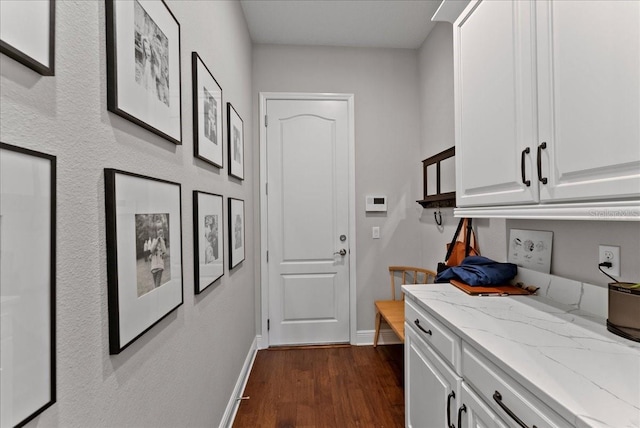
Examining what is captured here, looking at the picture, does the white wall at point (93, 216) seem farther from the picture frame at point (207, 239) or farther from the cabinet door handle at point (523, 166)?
the cabinet door handle at point (523, 166)

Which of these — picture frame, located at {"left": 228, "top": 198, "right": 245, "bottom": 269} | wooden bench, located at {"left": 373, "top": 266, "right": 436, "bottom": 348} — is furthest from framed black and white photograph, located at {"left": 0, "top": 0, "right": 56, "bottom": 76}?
wooden bench, located at {"left": 373, "top": 266, "right": 436, "bottom": 348}

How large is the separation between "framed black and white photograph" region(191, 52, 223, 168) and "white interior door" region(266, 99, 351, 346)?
1152mm

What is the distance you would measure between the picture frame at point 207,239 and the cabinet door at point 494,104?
1.28 meters

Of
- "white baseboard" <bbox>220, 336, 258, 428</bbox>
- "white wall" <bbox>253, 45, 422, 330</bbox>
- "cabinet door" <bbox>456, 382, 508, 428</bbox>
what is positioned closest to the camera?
"cabinet door" <bbox>456, 382, 508, 428</bbox>

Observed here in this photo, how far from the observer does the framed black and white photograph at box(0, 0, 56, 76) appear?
18.1 inches

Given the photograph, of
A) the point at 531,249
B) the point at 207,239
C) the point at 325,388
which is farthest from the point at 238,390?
the point at 531,249

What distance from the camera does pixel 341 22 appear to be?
249 cm

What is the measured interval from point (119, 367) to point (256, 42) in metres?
2.81

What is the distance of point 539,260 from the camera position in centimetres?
147

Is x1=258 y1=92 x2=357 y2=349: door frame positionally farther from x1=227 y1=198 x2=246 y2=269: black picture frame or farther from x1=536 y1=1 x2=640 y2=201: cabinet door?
x1=536 y1=1 x2=640 y2=201: cabinet door

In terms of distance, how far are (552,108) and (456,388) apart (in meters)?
1.04

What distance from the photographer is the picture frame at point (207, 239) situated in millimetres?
1281

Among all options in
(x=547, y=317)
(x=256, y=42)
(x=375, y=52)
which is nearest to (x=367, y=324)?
(x=547, y=317)

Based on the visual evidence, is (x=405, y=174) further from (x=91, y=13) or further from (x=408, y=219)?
(x=91, y=13)
